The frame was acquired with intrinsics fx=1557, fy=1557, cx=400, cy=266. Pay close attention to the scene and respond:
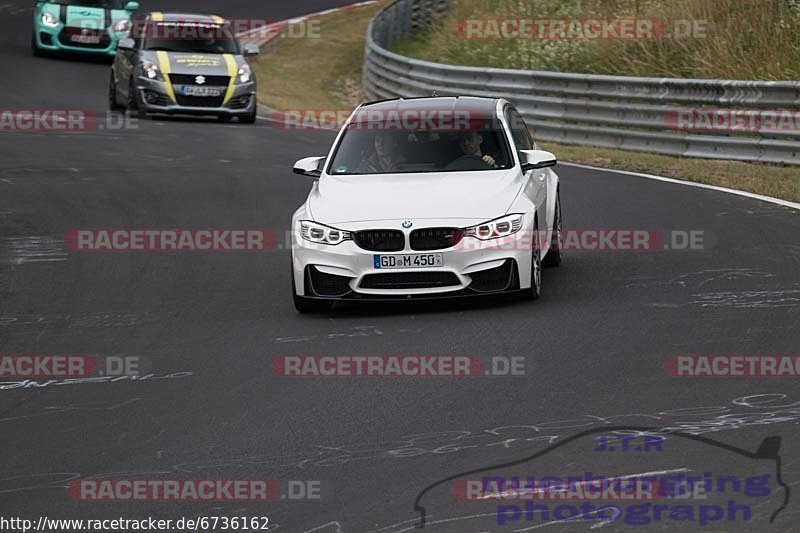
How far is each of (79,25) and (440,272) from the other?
24.0 m

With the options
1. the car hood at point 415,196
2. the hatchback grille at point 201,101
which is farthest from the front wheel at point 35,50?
the car hood at point 415,196

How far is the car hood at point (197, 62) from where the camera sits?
2509cm

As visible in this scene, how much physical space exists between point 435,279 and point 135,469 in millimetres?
4099

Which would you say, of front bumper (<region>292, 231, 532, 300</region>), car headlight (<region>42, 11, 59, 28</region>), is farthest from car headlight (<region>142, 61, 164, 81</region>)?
front bumper (<region>292, 231, 532, 300</region>)

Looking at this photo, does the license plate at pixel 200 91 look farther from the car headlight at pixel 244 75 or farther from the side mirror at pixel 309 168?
the side mirror at pixel 309 168

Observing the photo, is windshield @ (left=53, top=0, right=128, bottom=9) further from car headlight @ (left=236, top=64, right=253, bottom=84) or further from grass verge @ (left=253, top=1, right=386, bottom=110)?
car headlight @ (left=236, top=64, right=253, bottom=84)

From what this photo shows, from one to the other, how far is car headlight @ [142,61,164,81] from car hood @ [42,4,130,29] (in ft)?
28.0

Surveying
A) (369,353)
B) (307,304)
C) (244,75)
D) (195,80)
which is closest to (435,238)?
(307,304)

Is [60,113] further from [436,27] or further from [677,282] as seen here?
[677,282]

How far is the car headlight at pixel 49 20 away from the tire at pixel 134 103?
27.0 feet

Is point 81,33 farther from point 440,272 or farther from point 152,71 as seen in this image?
point 440,272

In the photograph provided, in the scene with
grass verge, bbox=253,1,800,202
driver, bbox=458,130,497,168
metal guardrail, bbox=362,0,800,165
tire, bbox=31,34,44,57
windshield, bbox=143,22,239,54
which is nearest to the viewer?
driver, bbox=458,130,497,168

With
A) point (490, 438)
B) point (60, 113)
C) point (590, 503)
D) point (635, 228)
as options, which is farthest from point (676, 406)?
point (60, 113)

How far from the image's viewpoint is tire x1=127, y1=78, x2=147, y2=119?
25.3 m
